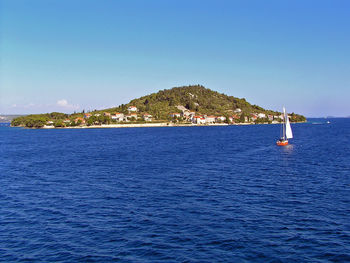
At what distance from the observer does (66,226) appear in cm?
3041

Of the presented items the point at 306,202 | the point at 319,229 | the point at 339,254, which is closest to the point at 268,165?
the point at 306,202

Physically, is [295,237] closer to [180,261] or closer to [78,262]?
[180,261]

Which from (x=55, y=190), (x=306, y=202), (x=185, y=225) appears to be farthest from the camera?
(x=55, y=190)

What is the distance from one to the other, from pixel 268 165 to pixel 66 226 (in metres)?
48.4

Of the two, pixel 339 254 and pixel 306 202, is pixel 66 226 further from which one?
pixel 306 202

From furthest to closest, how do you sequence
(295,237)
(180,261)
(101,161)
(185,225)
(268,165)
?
(101,161) → (268,165) → (185,225) → (295,237) → (180,261)

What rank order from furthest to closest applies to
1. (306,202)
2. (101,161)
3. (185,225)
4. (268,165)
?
(101,161) < (268,165) < (306,202) < (185,225)

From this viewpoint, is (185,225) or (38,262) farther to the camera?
(185,225)

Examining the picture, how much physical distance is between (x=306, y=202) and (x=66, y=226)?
28.7 meters

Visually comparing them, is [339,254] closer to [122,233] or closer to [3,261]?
[122,233]

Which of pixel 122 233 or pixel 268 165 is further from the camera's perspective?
pixel 268 165

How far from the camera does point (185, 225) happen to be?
30062mm

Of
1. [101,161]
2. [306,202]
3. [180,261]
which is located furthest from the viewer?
[101,161]

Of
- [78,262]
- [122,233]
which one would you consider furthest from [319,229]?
[78,262]
